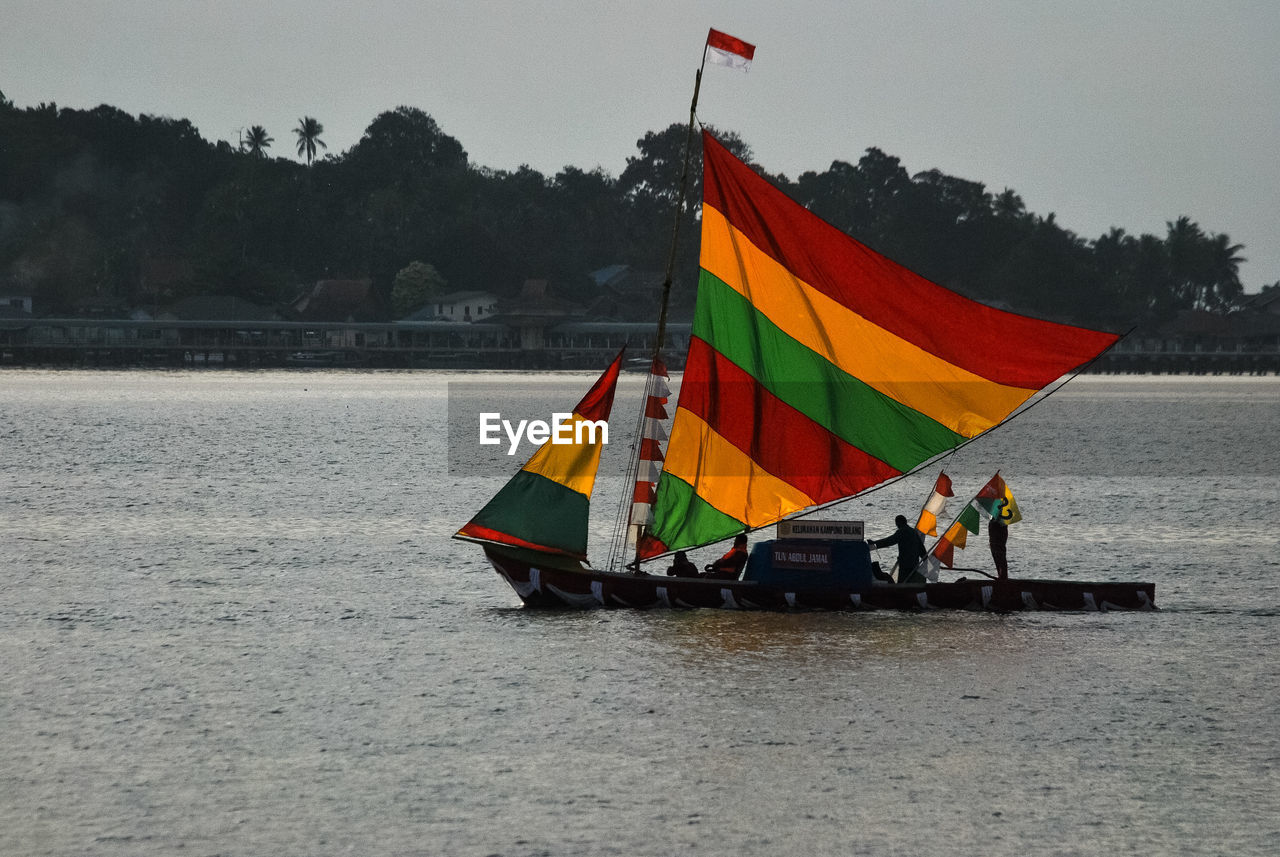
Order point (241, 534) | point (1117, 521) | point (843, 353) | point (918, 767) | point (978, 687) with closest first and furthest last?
point (918, 767), point (978, 687), point (843, 353), point (241, 534), point (1117, 521)

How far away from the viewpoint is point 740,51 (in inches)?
1080

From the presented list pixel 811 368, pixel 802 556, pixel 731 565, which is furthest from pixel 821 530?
pixel 811 368

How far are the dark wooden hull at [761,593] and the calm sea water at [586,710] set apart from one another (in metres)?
0.46

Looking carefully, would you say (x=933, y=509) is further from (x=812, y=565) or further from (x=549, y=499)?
(x=549, y=499)

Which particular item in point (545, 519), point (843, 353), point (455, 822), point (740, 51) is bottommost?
point (455, 822)

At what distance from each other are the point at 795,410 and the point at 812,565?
2625mm

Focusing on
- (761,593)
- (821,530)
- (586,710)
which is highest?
(821,530)

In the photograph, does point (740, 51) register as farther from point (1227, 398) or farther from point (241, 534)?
point (1227, 398)

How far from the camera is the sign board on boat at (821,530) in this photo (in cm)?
2705

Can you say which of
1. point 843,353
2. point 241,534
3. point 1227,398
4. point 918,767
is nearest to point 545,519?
point 843,353

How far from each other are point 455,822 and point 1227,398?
17494 centimetres

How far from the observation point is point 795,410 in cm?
2741

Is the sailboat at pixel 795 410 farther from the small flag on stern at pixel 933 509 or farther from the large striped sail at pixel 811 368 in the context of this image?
the small flag on stern at pixel 933 509

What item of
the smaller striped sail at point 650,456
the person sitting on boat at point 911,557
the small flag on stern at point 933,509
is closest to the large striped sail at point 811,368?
the smaller striped sail at point 650,456
